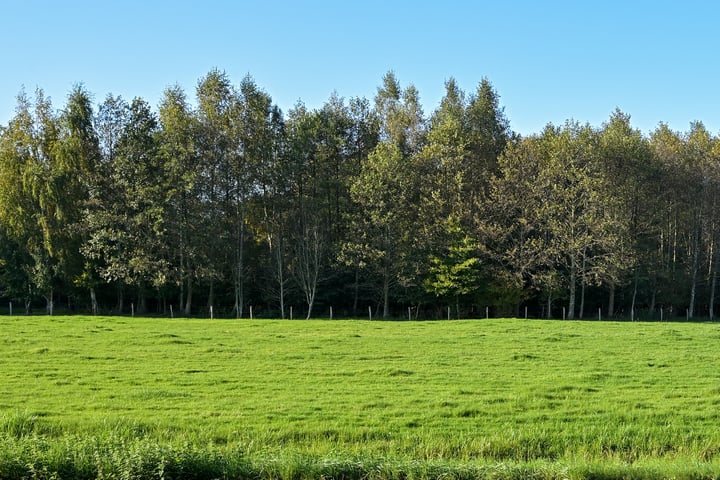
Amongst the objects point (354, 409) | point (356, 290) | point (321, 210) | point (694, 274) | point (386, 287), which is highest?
point (321, 210)

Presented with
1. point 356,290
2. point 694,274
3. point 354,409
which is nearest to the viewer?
point 354,409

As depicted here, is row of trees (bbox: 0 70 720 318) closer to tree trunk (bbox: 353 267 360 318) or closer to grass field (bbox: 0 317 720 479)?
tree trunk (bbox: 353 267 360 318)

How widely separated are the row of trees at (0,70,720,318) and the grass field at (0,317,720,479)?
26642 mm

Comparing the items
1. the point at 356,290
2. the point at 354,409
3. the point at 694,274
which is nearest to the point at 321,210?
the point at 356,290

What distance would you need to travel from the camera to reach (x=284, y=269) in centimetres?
5716

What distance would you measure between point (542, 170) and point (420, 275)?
14.3 meters

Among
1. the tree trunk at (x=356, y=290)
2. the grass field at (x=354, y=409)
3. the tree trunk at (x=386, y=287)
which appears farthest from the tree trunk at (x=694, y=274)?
the grass field at (x=354, y=409)

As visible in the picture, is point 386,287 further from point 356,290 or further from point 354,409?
point 354,409

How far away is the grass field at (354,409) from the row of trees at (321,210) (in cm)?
2664

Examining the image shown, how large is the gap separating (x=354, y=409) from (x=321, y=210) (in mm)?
45181

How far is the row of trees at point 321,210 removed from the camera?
2093 inches

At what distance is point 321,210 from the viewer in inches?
2320

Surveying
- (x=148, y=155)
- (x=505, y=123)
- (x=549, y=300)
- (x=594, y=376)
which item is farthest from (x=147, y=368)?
(x=505, y=123)

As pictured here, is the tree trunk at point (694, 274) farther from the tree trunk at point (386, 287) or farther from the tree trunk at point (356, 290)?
the tree trunk at point (356, 290)
